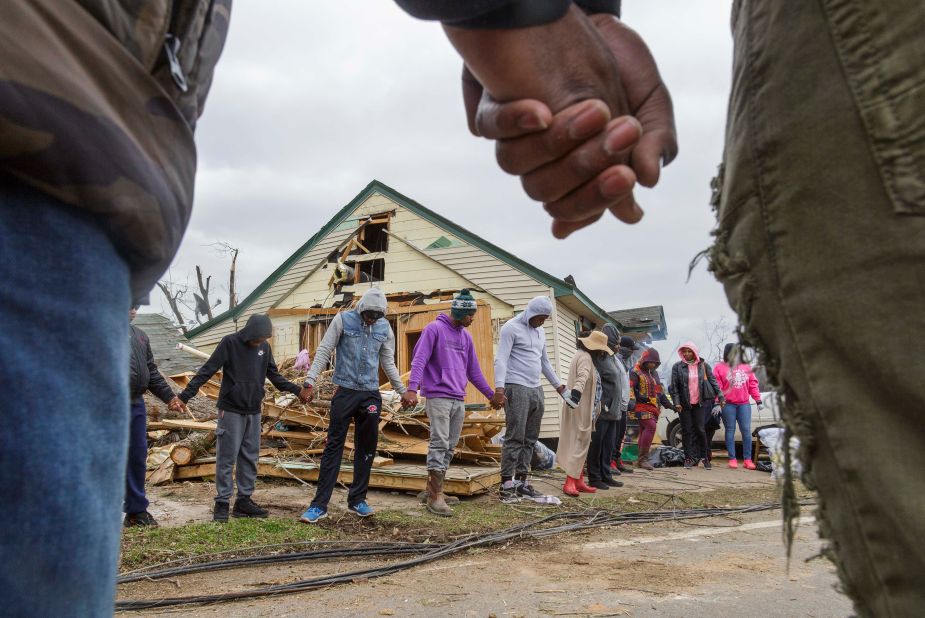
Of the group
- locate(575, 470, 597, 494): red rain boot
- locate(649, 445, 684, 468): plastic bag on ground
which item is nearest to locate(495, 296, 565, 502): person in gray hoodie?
locate(575, 470, 597, 494): red rain boot

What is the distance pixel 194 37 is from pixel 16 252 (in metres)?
0.47

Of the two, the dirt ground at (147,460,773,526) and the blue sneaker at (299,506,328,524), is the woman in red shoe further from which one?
the blue sneaker at (299,506,328,524)

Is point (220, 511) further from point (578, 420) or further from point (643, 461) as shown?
point (643, 461)

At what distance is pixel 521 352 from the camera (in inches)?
288

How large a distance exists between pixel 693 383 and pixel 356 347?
7046 millimetres

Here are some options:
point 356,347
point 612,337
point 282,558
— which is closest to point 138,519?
point 282,558

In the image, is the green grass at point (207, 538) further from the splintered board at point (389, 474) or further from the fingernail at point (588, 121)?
the fingernail at point (588, 121)

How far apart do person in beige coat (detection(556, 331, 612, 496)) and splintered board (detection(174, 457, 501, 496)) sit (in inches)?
40.6

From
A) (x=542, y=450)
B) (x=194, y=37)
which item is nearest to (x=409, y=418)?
(x=542, y=450)

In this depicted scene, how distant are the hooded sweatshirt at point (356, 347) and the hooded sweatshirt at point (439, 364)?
16.3 inches

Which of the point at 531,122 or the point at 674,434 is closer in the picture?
the point at 531,122

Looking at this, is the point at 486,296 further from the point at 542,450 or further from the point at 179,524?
the point at 179,524

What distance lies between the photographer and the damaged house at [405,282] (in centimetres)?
1424

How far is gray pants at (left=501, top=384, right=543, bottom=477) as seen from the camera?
7.15 meters
